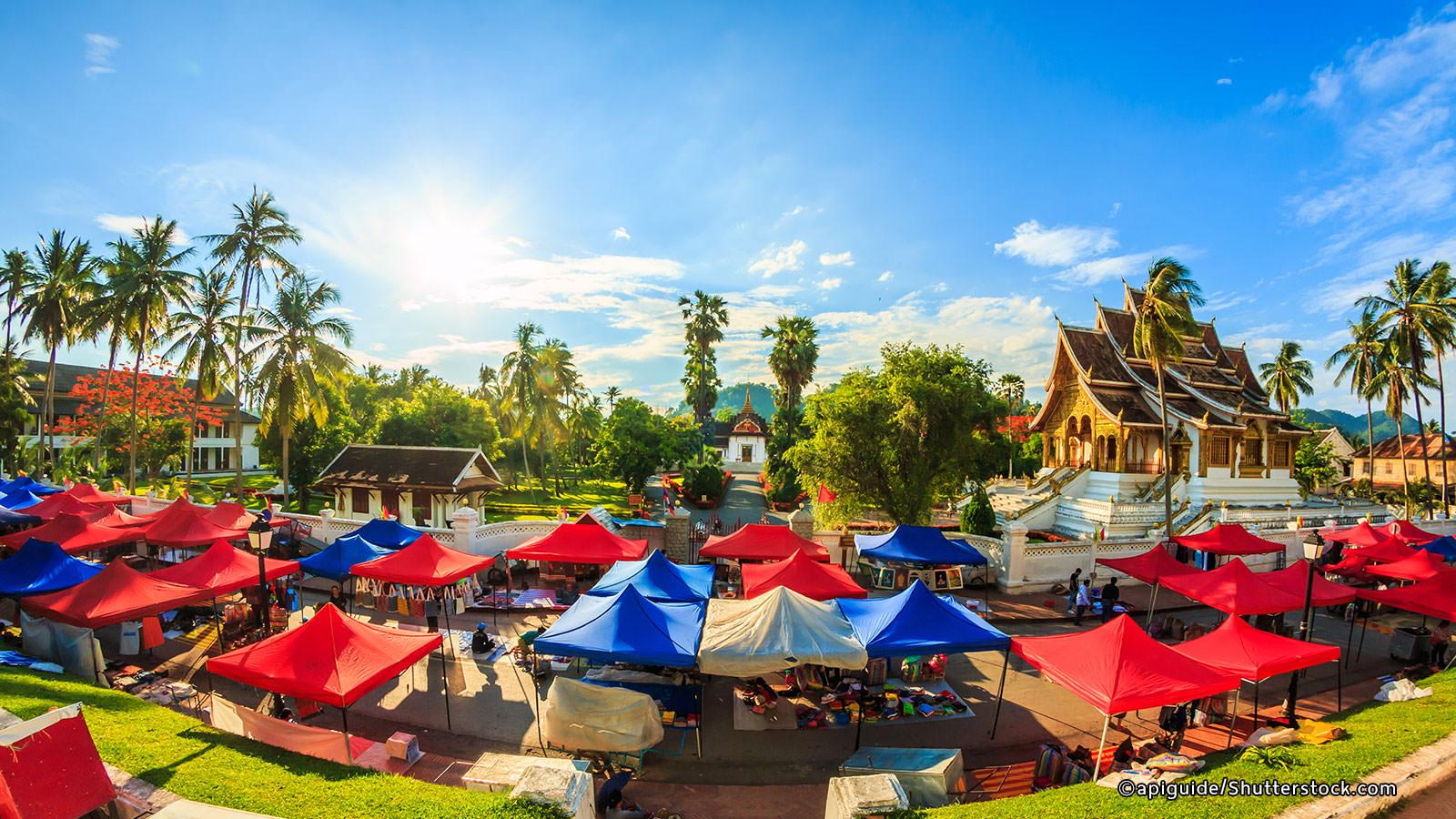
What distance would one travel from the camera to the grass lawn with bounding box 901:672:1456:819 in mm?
6316

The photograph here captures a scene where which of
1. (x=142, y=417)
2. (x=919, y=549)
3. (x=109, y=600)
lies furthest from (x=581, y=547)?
(x=142, y=417)

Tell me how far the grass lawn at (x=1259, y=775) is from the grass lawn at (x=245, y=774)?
15.4 feet

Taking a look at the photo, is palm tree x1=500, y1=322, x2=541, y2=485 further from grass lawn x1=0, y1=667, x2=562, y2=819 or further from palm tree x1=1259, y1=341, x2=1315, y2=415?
palm tree x1=1259, y1=341, x2=1315, y2=415

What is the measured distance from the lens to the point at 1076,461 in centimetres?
3606

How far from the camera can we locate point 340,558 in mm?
Result: 14680

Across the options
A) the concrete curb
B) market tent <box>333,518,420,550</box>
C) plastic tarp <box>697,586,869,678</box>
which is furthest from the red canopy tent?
market tent <box>333,518,420,550</box>

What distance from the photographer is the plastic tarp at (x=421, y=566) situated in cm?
1329

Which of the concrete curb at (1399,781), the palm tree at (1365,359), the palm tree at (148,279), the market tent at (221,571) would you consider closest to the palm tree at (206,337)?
the palm tree at (148,279)

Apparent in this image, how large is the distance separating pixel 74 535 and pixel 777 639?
1959 centimetres

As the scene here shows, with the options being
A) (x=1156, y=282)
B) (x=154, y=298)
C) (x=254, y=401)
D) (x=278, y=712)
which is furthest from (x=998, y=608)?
(x=154, y=298)

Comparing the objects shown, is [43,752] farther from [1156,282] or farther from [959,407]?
[1156,282]

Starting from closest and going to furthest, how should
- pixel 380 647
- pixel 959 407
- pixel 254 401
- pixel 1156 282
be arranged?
pixel 380 647
pixel 959 407
pixel 1156 282
pixel 254 401

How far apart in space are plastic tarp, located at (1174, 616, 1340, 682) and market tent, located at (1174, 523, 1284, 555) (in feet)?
33.2

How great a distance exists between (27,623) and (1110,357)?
41115 millimetres
